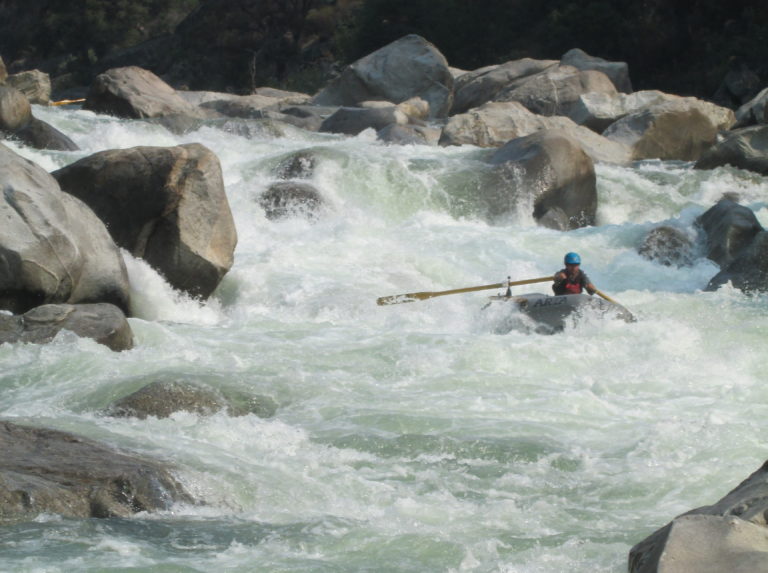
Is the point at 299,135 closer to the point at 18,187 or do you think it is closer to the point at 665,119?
the point at 665,119

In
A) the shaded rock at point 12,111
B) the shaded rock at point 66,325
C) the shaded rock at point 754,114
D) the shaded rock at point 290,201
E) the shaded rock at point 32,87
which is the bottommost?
the shaded rock at point 66,325

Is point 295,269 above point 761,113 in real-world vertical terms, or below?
below

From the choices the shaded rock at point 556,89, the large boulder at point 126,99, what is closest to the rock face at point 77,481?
the large boulder at point 126,99

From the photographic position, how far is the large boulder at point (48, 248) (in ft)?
30.2

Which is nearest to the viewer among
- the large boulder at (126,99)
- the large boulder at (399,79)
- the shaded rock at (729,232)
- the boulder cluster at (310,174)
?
the boulder cluster at (310,174)

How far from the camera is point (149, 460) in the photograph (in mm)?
5879

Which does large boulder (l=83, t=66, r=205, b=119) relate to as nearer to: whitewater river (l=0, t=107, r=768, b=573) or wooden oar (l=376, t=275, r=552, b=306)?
whitewater river (l=0, t=107, r=768, b=573)

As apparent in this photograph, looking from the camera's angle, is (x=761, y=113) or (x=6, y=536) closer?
(x=6, y=536)

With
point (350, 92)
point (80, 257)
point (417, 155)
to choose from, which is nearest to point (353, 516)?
point (80, 257)

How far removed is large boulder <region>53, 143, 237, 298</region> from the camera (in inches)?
425

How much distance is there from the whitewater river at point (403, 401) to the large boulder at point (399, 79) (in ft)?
36.1

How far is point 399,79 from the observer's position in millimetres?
26297

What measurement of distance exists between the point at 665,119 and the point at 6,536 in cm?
1671

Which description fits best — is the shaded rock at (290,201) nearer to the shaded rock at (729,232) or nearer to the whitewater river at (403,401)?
the whitewater river at (403,401)
